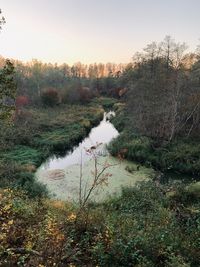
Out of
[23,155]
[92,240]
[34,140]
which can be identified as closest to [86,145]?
[34,140]

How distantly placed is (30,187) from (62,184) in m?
3.20

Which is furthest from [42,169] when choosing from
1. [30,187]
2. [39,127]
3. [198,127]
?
[198,127]

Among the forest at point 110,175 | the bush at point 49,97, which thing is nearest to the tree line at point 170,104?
the forest at point 110,175

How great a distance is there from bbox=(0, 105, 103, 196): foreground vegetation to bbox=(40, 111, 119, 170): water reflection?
76 centimetres

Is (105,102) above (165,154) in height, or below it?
above

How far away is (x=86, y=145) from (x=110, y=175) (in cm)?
2385

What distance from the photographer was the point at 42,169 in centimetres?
2378

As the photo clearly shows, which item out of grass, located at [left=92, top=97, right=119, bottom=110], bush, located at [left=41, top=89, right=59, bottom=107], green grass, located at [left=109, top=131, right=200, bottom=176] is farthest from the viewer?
grass, located at [left=92, top=97, right=119, bottom=110]

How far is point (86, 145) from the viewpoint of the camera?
3300 cm

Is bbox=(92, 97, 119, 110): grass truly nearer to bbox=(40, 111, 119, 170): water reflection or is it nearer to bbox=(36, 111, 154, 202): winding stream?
bbox=(40, 111, 119, 170): water reflection

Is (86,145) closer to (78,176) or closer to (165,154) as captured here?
(165,154)

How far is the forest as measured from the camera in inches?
292

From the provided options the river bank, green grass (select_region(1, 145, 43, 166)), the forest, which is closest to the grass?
the forest

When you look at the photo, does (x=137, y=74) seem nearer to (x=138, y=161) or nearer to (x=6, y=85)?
(x=138, y=161)
